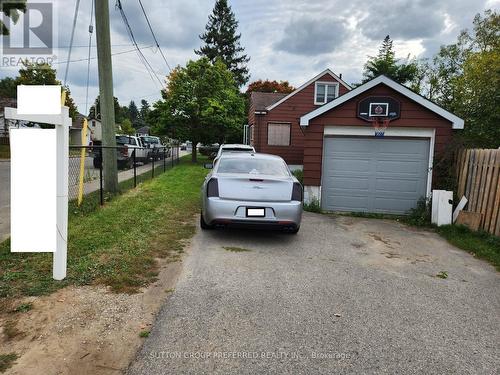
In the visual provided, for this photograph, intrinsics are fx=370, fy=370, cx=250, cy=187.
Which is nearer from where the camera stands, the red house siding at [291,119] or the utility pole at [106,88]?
the utility pole at [106,88]

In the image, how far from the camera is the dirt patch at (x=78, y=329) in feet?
8.82

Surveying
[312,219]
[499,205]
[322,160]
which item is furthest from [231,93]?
[499,205]

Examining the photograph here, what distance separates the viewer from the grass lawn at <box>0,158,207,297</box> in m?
4.07

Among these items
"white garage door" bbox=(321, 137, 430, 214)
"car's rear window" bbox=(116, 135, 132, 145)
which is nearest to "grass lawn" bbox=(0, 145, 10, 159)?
"car's rear window" bbox=(116, 135, 132, 145)

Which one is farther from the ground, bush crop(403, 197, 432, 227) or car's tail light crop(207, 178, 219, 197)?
car's tail light crop(207, 178, 219, 197)

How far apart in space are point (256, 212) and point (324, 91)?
17.8m

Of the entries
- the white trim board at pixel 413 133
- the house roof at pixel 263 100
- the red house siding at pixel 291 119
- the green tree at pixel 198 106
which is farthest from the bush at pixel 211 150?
the white trim board at pixel 413 133

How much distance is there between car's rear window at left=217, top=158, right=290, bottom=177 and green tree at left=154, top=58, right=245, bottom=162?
56.4 ft

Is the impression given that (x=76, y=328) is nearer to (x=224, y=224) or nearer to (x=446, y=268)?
(x=224, y=224)

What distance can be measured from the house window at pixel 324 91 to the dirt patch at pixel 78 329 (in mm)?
19796

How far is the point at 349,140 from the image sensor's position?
1002 cm

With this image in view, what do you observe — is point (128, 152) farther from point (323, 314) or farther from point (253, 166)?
point (323, 314)

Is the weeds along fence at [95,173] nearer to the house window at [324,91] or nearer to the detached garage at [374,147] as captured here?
→ the detached garage at [374,147]

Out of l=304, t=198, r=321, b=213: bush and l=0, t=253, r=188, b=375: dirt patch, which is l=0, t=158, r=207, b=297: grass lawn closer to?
l=0, t=253, r=188, b=375: dirt patch
